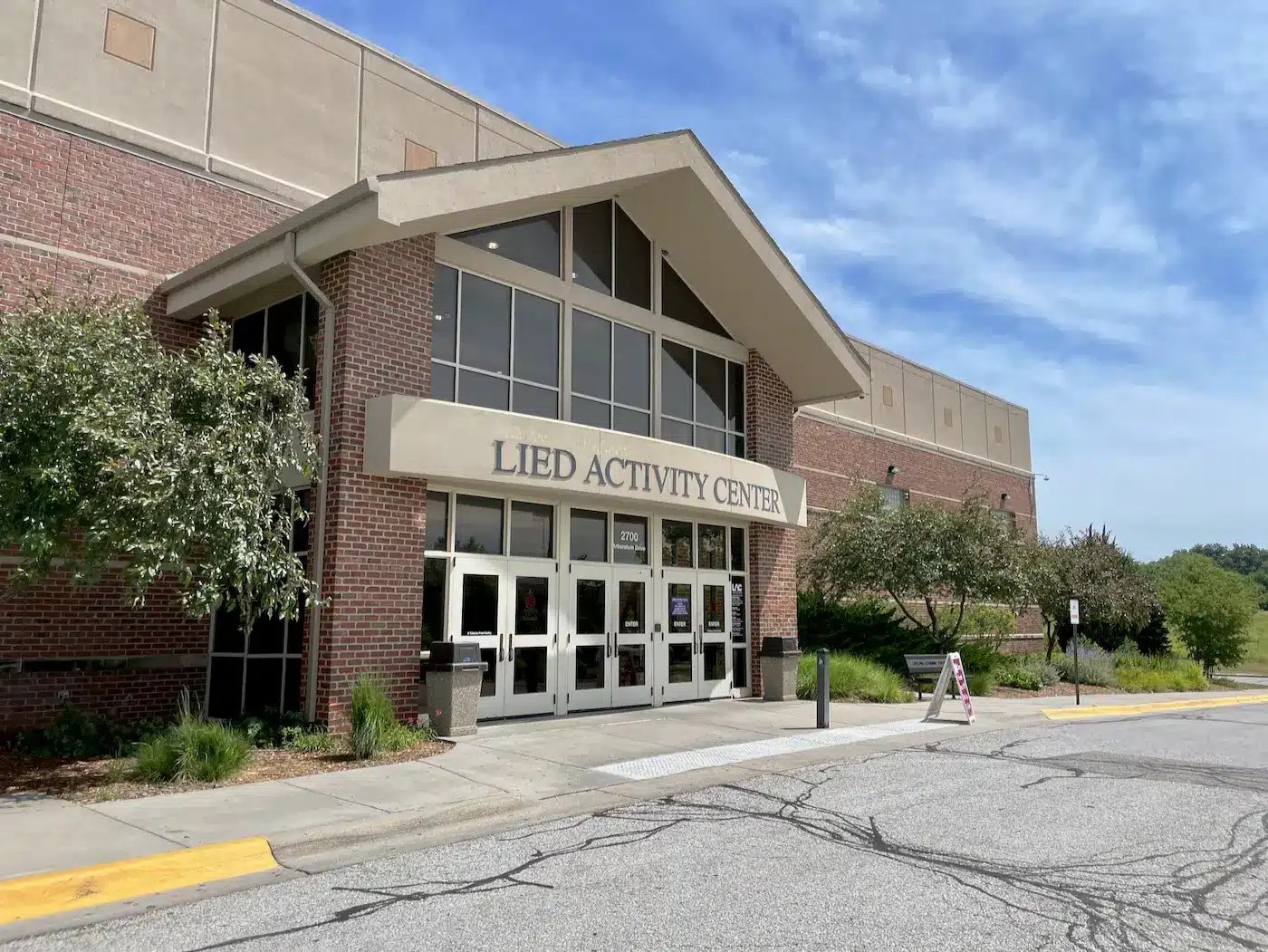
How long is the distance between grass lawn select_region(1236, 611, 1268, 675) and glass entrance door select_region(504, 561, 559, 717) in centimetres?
2975

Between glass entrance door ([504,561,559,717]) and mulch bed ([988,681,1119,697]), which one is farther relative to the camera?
mulch bed ([988,681,1119,697])

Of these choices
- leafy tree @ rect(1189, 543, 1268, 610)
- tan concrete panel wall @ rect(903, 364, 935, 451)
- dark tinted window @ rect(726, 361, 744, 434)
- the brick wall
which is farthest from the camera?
leafy tree @ rect(1189, 543, 1268, 610)

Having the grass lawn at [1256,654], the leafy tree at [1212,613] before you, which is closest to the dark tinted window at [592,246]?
the leafy tree at [1212,613]

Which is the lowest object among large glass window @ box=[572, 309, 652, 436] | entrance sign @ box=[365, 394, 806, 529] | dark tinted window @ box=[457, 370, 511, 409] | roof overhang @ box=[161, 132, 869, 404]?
entrance sign @ box=[365, 394, 806, 529]

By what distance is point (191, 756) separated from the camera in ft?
30.0

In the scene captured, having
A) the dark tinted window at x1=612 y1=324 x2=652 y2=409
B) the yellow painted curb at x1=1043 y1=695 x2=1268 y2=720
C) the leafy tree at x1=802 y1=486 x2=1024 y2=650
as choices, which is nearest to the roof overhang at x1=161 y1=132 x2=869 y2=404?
the dark tinted window at x1=612 y1=324 x2=652 y2=409

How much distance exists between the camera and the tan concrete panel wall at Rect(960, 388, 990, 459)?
A: 108 ft

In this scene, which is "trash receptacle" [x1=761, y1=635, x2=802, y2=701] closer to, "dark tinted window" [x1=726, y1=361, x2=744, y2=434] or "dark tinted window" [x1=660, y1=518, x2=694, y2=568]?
"dark tinted window" [x1=660, y1=518, x2=694, y2=568]

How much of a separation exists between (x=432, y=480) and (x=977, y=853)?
789 centimetres

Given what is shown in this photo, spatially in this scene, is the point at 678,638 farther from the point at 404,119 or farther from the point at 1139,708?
the point at 404,119

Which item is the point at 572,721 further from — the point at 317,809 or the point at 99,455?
the point at 99,455

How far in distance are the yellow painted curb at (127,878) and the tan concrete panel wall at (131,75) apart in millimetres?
10667

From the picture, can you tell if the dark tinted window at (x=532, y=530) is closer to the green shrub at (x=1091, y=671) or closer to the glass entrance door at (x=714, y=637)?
the glass entrance door at (x=714, y=637)

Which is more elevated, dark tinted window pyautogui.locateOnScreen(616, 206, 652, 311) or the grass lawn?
dark tinted window pyautogui.locateOnScreen(616, 206, 652, 311)
